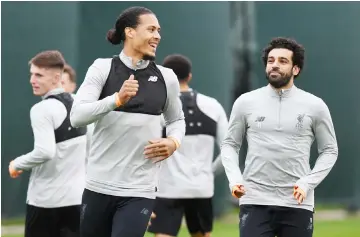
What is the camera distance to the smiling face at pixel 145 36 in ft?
21.1

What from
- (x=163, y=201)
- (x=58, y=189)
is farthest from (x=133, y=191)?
(x=163, y=201)

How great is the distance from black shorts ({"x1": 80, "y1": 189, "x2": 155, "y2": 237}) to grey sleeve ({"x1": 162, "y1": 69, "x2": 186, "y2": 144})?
0.52 metres

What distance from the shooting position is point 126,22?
6.52 meters

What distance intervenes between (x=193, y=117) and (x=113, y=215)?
287 cm

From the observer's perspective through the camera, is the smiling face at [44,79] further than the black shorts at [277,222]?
Yes

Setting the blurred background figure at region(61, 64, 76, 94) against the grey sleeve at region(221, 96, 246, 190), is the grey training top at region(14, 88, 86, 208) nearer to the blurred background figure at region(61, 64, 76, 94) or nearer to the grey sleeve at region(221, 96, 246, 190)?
the blurred background figure at region(61, 64, 76, 94)

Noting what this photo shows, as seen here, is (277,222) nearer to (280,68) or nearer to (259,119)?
(259,119)

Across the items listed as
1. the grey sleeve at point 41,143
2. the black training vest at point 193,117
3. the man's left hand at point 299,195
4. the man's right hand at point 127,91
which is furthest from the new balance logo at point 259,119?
the black training vest at point 193,117

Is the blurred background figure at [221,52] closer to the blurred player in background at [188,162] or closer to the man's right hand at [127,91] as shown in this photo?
the blurred player in background at [188,162]

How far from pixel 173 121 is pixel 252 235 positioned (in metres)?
0.98

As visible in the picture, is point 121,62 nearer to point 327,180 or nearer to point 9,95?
point 9,95

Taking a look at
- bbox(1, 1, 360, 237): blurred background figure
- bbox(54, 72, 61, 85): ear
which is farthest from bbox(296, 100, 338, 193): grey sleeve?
bbox(1, 1, 360, 237): blurred background figure

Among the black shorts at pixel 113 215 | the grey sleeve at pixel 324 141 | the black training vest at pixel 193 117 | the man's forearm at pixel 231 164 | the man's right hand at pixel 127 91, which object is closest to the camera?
the man's right hand at pixel 127 91

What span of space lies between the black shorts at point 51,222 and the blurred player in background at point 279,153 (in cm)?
160
